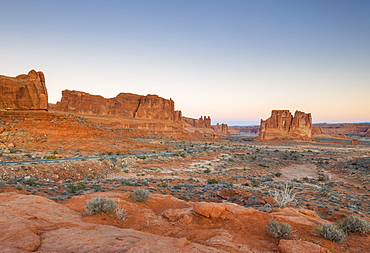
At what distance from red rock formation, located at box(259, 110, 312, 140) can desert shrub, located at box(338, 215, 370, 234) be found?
9689 cm

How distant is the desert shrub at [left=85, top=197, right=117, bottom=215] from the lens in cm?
602

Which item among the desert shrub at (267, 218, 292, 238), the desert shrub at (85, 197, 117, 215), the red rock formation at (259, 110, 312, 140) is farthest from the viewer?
the red rock formation at (259, 110, 312, 140)

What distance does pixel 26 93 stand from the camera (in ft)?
113

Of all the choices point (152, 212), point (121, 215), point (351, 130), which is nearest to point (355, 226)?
point (152, 212)

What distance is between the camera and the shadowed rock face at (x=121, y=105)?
78.9 metres

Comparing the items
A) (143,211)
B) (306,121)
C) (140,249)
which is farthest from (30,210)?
(306,121)

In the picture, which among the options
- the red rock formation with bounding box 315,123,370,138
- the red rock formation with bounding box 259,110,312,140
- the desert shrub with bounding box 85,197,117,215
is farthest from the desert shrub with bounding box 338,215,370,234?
the red rock formation with bounding box 315,123,370,138

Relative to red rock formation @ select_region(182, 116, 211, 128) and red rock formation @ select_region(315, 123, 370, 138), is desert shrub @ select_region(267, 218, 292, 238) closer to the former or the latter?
red rock formation @ select_region(182, 116, 211, 128)

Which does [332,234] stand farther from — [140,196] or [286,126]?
[286,126]

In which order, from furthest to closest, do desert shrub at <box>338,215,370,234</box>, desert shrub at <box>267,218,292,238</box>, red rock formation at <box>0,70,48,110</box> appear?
red rock formation at <box>0,70,48,110</box>, desert shrub at <box>338,215,370,234</box>, desert shrub at <box>267,218,292,238</box>

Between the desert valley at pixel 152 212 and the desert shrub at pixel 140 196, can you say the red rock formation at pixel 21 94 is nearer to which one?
the desert valley at pixel 152 212

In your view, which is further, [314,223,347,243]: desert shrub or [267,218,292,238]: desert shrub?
[267,218,292,238]: desert shrub

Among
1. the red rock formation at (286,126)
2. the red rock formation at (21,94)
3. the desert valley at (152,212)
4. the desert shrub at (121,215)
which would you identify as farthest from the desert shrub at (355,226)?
the red rock formation at (286,126)

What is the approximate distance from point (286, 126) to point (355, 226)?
10309 centimetres
